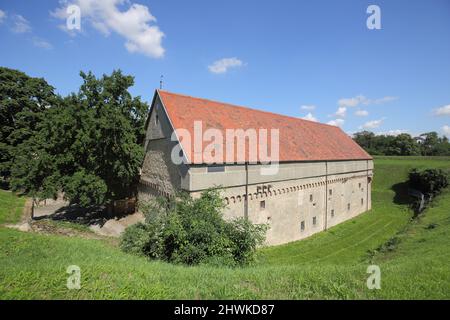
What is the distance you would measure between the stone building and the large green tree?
2.03m

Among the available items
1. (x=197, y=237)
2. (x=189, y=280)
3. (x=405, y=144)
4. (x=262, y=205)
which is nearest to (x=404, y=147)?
(x=405, y=144)

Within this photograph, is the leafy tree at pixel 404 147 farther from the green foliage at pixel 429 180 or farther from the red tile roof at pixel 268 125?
the red tile roof at pixel 268 125

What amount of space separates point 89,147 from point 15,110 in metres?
19.5

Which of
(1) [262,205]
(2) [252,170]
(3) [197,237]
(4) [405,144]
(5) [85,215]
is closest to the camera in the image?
(3) [197,237]

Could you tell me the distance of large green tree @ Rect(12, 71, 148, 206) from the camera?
17.4 meters

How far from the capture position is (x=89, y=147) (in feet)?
58.9

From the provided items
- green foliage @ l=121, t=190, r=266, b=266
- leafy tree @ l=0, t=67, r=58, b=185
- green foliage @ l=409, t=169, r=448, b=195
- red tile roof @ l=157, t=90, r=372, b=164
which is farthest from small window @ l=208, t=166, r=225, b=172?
green foliage @ l=409, t=169, r=448, b=195

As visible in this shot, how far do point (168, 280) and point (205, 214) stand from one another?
3907 millimetres

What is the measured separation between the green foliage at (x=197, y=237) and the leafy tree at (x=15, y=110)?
2563 centimetres

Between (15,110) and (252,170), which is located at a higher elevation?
(15,110)

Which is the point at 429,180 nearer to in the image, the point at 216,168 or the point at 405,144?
the point at 216,168

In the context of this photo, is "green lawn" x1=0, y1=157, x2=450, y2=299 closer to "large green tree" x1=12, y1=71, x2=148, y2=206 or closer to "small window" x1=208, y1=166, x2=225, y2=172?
"small window" x1=208, y1=166, x2=225, y2=172
